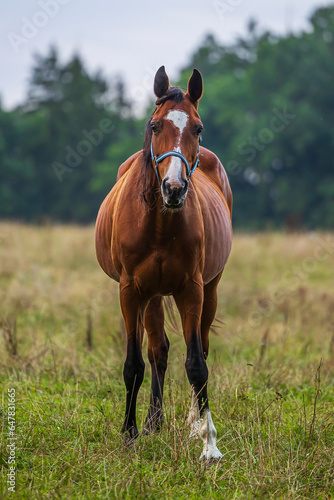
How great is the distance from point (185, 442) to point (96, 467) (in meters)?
0.61

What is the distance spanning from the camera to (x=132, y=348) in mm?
4539

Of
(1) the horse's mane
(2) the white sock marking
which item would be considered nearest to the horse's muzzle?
(1) the horse's mane

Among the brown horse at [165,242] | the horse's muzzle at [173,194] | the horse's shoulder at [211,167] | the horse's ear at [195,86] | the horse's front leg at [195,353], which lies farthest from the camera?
the horse's shoulder at [211,167]

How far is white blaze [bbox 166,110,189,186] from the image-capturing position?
366 centimetres

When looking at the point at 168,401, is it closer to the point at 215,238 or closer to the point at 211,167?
the point at 215,238

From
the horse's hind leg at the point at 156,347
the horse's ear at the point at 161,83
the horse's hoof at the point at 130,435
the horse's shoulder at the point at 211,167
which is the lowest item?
the horse's hoof at the point at 130,435

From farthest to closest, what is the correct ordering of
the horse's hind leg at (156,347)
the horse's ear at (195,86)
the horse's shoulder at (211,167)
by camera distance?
1. the horse's shoulder at (211,167)
2. the horse's hind leg at (156,347)
3. the horse's ear at (195,86)

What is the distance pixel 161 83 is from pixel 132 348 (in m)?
1.89

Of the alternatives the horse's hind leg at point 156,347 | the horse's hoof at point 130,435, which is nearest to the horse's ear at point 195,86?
the horse's hind leg at point 156,347

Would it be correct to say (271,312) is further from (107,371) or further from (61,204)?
(61,204)

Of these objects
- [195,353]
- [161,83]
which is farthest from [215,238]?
[161,83]

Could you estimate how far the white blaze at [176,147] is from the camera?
3.66 meters

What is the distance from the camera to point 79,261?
14117mm

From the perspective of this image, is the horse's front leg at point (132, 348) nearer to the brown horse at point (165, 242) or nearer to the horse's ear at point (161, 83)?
the brown horse at point (165, 242)
